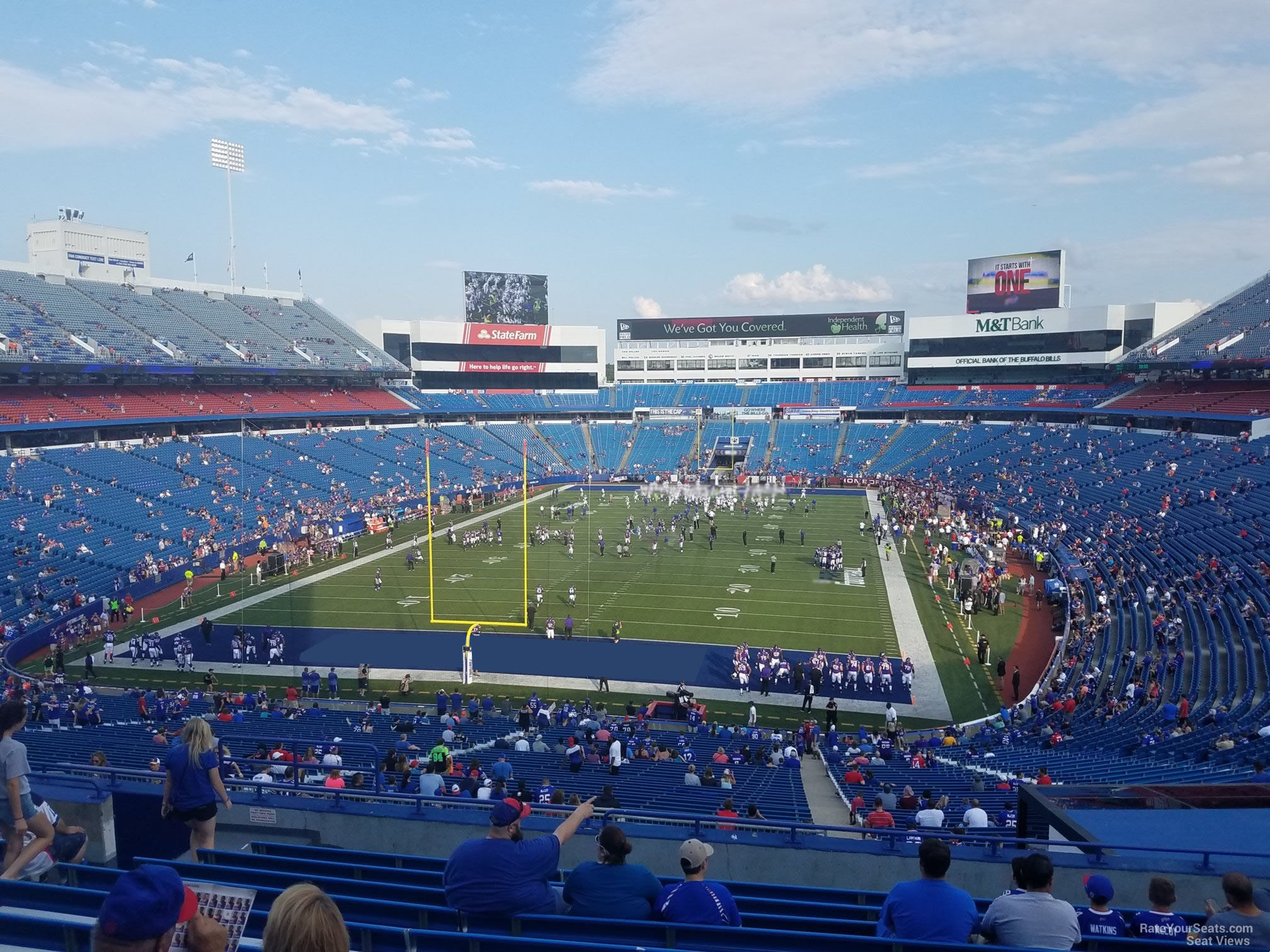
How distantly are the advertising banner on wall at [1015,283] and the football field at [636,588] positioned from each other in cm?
3165

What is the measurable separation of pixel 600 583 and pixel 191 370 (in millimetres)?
28740

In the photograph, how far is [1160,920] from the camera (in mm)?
4074

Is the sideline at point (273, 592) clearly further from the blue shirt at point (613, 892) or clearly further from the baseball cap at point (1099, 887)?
the baseball cap at point (1099, 887)

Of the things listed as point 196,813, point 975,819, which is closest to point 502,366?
point 975,819

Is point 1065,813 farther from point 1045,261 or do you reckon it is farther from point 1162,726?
point 1045,261

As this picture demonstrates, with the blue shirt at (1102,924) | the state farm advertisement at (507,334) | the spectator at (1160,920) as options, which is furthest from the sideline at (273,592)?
the state farm advertisement at (507,334)

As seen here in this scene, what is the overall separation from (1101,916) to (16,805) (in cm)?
532

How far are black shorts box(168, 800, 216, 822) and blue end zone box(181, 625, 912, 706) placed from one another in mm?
15289

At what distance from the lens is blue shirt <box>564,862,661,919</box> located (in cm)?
374

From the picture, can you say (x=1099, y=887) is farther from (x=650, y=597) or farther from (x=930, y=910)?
(x=650, y=597)

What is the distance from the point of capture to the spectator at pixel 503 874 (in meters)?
3.70

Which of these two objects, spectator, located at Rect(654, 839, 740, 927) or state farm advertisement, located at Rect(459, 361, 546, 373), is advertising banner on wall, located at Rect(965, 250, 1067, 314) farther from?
spectator, located at Rect(654, 839, 740, 927)

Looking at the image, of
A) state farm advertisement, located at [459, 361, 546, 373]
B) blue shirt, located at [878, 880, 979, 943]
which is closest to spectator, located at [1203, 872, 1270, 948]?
blue shirt, located at [878, 880, 979, 943]

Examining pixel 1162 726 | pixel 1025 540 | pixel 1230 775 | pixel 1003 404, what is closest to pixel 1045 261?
pixel 1003 404
